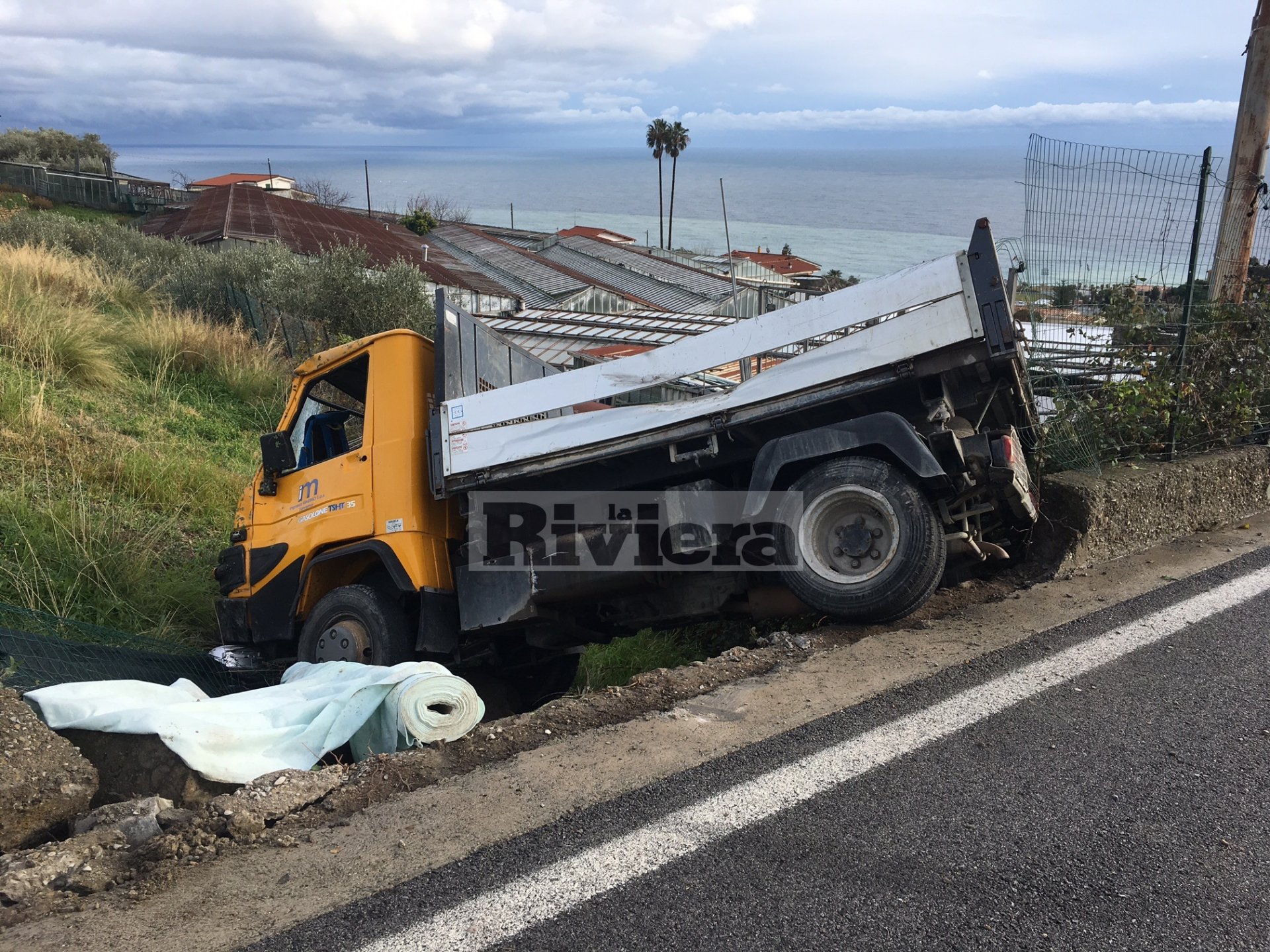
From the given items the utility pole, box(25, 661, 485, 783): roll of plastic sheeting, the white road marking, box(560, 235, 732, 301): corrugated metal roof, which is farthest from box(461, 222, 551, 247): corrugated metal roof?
the white road marking

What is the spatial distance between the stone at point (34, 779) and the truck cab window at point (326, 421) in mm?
2962

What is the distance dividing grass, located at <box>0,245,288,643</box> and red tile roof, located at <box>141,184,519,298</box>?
14.0 m

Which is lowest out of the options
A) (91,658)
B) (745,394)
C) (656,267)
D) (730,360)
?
(91,658)

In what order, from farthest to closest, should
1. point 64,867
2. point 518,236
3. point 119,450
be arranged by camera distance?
point 518,236, point 119,450, point 64,867

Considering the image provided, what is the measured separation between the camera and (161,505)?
927 cm

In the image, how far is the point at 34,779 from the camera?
3.99m

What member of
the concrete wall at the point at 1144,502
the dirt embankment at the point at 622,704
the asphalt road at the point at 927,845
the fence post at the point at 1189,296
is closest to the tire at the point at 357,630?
the dirt embankment at the point at 622,704

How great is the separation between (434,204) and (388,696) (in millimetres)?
89311

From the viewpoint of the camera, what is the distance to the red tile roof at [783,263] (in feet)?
184

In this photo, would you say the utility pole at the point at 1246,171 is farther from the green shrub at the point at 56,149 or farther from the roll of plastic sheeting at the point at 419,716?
the green shrub at the point at 56,149

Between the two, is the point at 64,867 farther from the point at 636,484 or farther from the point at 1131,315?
the point at 1131,315

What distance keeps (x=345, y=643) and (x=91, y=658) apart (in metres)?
1.47

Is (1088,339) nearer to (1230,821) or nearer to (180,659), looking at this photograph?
(1230,821)

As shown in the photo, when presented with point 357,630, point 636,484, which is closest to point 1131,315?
point 636,484
